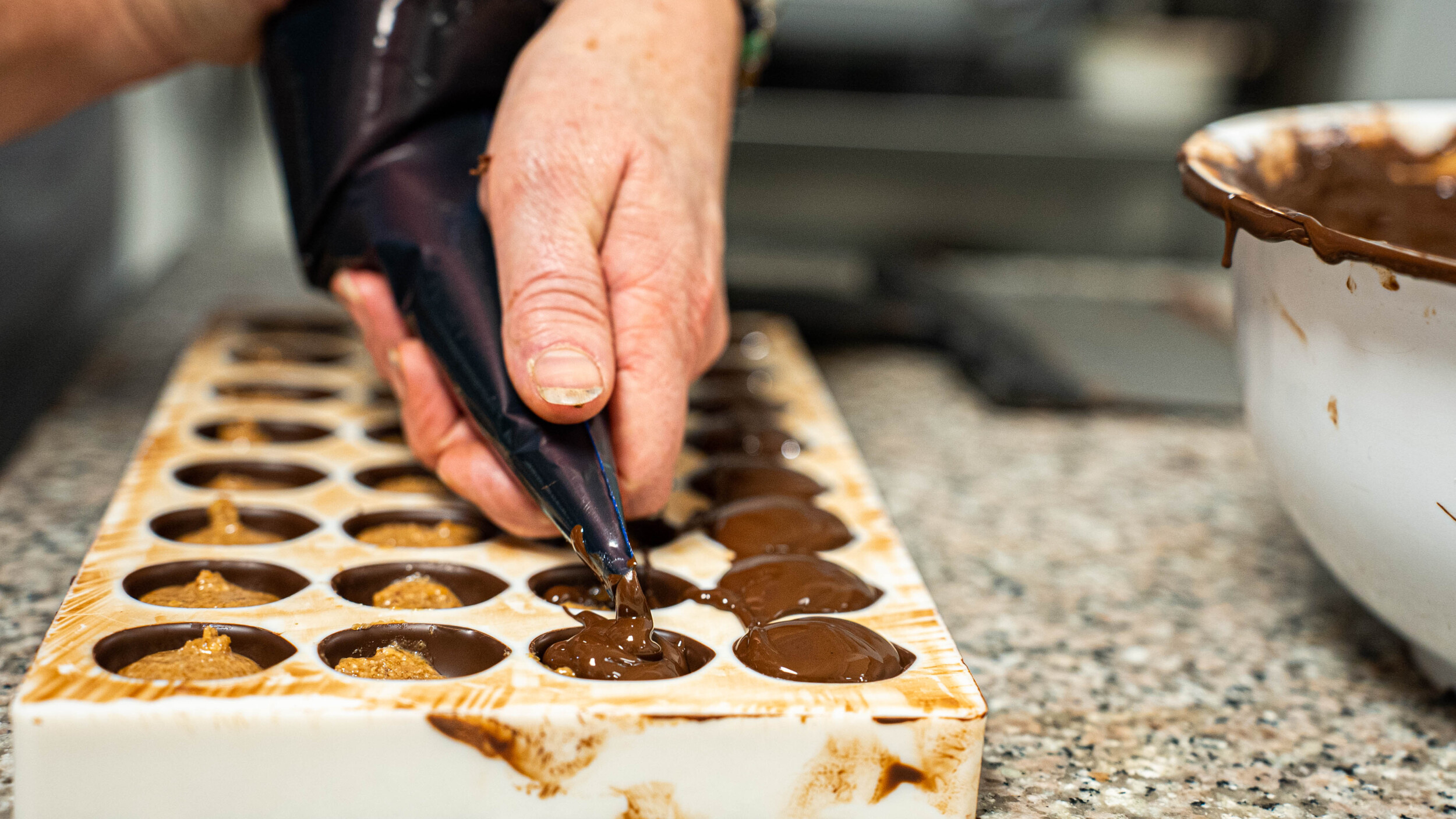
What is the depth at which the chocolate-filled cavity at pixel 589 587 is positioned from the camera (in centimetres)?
62

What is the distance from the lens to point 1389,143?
72 centimetres

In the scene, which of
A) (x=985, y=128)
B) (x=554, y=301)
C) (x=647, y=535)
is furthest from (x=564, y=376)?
(x=985, y=128)

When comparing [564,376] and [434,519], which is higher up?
[564,376]

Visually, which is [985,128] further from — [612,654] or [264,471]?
[612,654]

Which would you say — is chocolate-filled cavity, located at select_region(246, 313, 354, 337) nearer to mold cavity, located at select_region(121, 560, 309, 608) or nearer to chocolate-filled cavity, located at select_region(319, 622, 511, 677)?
mold cavity, located at select_region(121, 560, 309, 608)

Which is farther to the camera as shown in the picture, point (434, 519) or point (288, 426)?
point (288, 426)

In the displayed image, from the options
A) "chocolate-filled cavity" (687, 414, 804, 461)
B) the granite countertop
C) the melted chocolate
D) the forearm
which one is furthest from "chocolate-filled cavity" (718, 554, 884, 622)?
the forearm

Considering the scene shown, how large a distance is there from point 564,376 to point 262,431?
40cm

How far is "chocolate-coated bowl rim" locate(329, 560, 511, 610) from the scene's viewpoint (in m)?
0.62

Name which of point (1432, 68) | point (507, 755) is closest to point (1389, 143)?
point (507, 755)

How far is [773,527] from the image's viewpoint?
71 centimetres

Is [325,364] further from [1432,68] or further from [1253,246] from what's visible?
[1432,68]

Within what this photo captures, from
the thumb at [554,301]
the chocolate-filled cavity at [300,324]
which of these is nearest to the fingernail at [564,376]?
the thumb at [554,301]

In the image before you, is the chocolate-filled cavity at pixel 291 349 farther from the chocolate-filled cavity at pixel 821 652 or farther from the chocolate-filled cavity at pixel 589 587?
the chocolate-filled cavity at pixel 821 652
